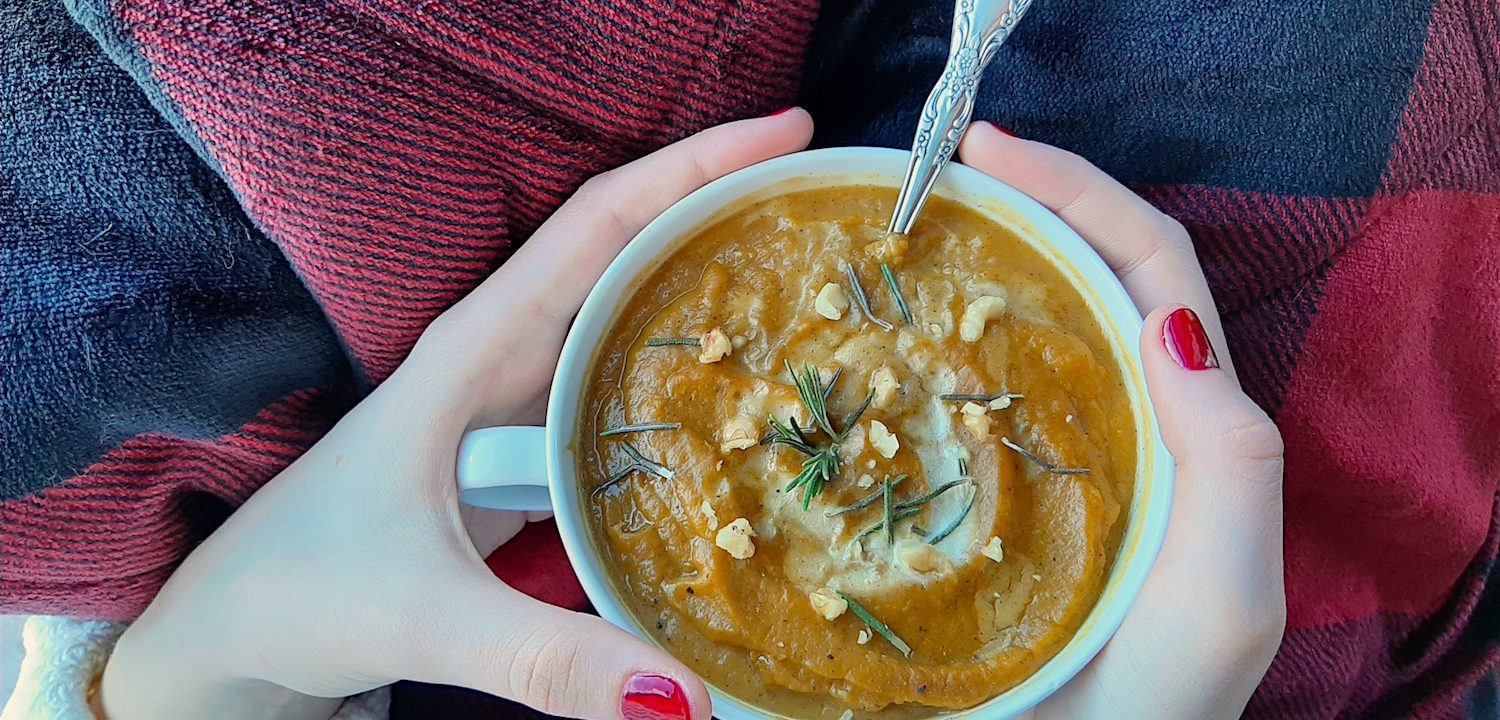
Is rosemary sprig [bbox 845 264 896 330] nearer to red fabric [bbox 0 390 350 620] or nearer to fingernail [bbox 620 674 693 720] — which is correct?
fingernail [bbox 620 674 693 720]

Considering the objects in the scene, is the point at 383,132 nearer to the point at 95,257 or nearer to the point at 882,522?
the point at 95,257

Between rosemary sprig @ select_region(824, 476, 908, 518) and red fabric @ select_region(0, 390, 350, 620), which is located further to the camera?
red fabric @ select_region(0, 390, 350, 620)

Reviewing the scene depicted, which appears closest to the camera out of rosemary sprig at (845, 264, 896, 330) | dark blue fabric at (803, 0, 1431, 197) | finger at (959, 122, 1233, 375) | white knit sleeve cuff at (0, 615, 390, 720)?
rosemary sprig at (845, 264, 896, 330)

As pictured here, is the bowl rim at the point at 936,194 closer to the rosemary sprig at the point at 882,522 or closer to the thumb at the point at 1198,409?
the thumb at the point at 1198,409

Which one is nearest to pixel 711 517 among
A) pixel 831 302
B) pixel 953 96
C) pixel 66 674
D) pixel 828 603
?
pixel 828 603

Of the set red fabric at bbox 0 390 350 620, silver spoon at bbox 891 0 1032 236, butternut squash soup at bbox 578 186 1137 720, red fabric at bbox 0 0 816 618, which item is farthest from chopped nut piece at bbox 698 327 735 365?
red fabric at bbox 0 390 350 620

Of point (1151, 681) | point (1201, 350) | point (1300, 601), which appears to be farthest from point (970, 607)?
point (1300, 601)
